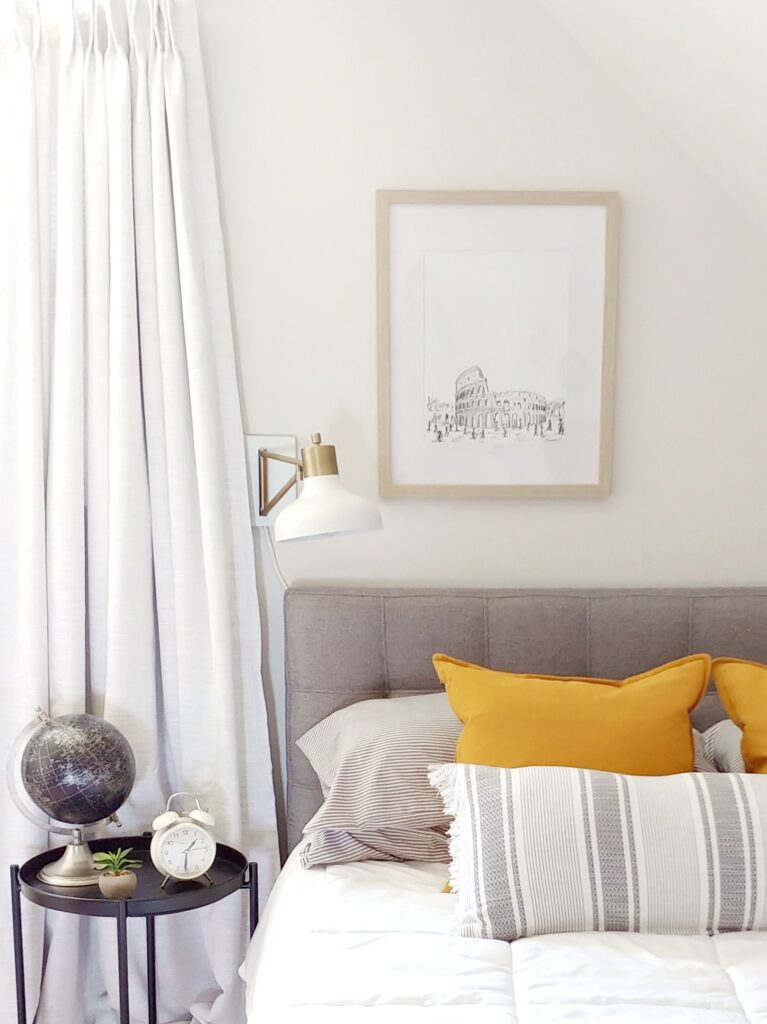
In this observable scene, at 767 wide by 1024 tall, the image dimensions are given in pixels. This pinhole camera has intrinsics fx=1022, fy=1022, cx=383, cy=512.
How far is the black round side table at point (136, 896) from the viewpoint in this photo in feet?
6.40

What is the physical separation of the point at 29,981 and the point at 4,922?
140mm

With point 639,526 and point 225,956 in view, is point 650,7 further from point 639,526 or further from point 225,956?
point 225,956

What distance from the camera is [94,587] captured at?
231 cm

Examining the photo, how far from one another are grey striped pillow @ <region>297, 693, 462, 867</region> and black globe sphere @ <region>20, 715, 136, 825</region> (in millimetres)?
421

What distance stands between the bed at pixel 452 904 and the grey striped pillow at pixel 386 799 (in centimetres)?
4

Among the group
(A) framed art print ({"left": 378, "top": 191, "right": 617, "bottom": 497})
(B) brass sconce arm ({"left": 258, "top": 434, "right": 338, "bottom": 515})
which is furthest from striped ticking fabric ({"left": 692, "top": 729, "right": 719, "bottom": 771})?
(B) brass sconce arm ({"left": 258, "top": 434, "right": 338, "bottom": 515})

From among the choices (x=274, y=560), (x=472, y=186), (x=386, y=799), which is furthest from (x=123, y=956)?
(x=472, y=186)

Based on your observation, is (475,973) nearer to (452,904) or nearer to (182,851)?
(452,904)

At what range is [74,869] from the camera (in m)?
2.06

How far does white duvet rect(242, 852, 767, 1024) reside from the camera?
143cm

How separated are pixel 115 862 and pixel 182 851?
14 cm

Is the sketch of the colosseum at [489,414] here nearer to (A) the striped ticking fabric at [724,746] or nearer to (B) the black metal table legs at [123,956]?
(A) the striped ticking fabric at [724,746]

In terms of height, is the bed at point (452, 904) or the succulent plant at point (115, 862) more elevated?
the bed at point (452, 904)

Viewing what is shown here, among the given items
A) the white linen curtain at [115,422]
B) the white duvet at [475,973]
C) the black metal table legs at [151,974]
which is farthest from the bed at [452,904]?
the black metal table legs at [151,974]
